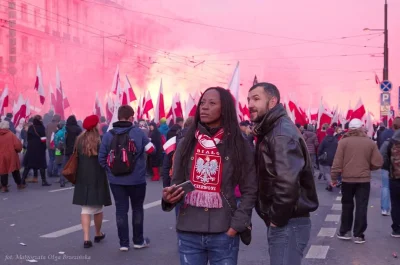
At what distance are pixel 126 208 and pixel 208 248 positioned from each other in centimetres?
382

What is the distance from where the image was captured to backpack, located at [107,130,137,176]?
7.32m

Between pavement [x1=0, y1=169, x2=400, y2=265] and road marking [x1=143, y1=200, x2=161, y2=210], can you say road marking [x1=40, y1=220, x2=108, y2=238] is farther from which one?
road marking [x1=143, y1=200, x2=161, y2=210]

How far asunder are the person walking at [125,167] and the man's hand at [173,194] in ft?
12.0

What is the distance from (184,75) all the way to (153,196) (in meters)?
47.1

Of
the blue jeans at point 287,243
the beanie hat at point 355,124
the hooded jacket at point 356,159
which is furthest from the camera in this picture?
the beanie hat at point 355,124

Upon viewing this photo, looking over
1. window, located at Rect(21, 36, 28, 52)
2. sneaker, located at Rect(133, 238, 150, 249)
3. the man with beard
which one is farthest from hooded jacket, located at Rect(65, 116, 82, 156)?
window, located at Rect(21, 36, 28, 52)

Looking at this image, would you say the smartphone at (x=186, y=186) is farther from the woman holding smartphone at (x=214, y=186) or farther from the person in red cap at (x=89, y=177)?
the person in red cap at (x=89, y=177)

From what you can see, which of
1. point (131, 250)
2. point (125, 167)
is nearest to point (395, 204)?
point (131, 250)

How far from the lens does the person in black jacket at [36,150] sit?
15227mm

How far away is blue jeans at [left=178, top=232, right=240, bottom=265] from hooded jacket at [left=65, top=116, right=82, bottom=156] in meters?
11.6

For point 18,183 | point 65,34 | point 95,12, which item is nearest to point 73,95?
point 65,34

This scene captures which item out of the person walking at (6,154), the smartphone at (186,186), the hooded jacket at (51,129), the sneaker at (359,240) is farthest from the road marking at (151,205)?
the smartphone at (186,186)

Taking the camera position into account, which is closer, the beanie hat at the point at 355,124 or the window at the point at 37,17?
the beanie hat at the point at 355,124

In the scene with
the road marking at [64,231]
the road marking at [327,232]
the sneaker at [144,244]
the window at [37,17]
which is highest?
the window at [37,17]
